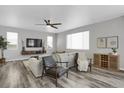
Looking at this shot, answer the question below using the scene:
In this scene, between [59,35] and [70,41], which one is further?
[59,35]

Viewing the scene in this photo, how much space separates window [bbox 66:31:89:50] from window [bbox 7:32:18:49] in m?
4.18

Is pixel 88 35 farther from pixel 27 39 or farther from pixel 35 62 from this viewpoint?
pixel 27 39

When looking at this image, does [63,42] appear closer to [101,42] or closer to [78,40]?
[78,40]

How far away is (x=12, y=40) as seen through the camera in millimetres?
7465

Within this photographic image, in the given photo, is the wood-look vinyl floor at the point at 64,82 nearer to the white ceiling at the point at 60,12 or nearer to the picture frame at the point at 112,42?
the picture frame at the point at 112,42

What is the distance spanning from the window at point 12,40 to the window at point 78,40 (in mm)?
4181

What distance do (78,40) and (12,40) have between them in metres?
5.05

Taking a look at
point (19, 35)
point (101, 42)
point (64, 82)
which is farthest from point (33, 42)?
point (64, 82)

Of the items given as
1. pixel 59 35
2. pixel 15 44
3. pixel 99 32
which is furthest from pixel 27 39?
pixel 99 32

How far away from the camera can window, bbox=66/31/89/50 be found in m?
6.73

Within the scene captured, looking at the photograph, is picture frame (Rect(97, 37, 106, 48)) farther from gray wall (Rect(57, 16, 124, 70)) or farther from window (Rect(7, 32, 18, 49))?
window (Rect(7, 32, 18, 49))

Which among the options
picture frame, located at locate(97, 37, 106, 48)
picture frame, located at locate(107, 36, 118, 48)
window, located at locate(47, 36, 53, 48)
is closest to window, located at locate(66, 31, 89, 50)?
picture frame, located at locate(97, 37, 106, 48)

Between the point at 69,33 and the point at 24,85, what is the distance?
20.0 ft
